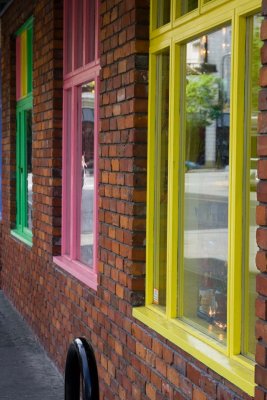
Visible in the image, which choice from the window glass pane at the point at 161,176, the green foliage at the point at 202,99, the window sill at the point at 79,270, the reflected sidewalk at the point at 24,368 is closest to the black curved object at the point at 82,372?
the window glass pane at the point at 161,176

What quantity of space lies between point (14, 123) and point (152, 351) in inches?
212

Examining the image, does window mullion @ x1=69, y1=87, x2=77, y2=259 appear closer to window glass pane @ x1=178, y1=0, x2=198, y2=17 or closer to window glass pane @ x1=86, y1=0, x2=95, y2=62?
window glass pane @ x1=86, y1=0, x2=95, y2=62

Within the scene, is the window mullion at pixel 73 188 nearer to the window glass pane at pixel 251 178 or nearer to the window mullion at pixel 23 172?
the window mullion at pixel 23 172

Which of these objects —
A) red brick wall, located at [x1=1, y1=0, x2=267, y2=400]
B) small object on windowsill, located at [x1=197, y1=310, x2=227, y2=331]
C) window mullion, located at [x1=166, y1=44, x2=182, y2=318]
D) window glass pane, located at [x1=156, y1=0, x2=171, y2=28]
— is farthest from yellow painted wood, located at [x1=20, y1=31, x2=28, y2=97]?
small object on windowsill, located at [x1=197, y1=310, x2=227, y2=331]

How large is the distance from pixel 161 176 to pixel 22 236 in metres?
4.33

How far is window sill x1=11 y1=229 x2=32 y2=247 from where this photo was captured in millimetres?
7687

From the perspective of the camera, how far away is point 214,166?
11.8 ft

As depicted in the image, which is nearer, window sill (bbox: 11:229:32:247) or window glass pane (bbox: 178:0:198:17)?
window glass pane (bbox: 178:0:198:17)

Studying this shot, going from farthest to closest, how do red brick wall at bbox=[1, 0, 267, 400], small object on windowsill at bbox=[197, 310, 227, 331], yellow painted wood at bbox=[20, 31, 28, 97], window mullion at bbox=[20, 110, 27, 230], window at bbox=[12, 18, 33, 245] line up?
window mullion at bbox=[20, 110, 27, 230] < yellow painted wood at bbox=[20, 31, 28, 97] < window at bbox=[12, 18, 33, 245] < red brick wall at bbox=[1, 0, 267, 400] < small object on windowsill at bbox=[197, 310, 227, 331]

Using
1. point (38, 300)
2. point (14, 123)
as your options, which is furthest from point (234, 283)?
point (14, 123)

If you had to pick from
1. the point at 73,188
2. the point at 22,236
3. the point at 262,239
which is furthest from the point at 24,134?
the point at 262,239

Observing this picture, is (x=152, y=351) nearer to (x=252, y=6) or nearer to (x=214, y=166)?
(x=214, y=166)

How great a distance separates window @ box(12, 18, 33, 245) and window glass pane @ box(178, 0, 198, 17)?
13.5ft

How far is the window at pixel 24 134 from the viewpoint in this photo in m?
7.91
